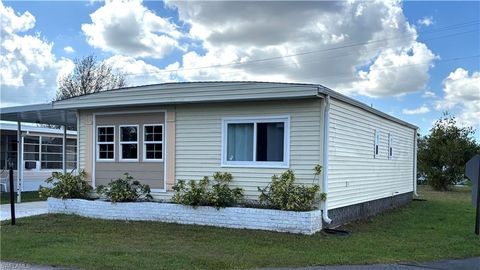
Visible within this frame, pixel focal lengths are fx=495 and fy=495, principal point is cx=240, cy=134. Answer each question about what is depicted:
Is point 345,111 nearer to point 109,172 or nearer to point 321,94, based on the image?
point 321,94

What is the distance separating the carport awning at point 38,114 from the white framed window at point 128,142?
7.24 ft

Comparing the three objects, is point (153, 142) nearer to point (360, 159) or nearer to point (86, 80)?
point (360, 159)

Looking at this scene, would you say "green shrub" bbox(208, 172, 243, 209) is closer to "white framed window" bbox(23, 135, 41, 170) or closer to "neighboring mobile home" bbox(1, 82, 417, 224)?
"neighboring mobile home" bbox(1, 82, 417, 224)

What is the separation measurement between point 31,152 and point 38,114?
7530 mm

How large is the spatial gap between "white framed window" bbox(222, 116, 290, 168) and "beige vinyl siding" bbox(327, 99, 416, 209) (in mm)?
1079

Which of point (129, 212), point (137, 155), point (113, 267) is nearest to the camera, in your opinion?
point (113, 267)

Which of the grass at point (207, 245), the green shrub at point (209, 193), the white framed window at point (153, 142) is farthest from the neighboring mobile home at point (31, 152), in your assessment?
the green shrub at point (209, 193)

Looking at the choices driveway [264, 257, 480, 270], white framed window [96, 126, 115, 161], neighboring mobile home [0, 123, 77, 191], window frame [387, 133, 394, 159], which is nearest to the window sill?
white framed window [96, 126, 115, 161]

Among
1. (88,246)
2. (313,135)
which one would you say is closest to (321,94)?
(313,135)

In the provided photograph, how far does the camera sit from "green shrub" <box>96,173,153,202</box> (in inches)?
484

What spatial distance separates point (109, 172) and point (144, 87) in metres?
2.60

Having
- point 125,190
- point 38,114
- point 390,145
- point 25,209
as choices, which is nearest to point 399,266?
point 125,190

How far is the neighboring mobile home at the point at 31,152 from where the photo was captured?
69.9 feet

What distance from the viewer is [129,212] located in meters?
12.1
